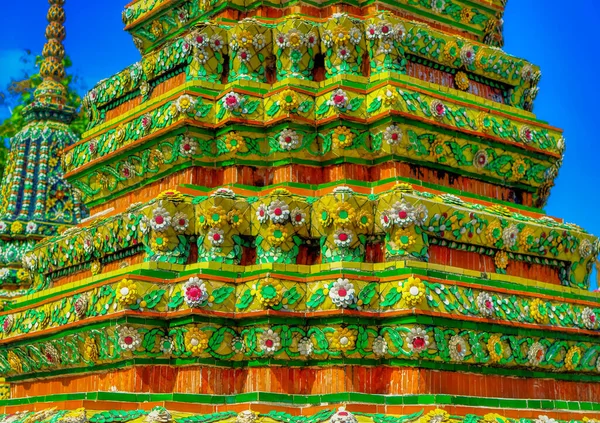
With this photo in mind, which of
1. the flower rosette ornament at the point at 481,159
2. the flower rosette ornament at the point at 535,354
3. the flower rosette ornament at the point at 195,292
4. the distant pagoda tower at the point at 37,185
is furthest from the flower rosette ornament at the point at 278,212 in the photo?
the distant pagoda tower at the point at 37,185

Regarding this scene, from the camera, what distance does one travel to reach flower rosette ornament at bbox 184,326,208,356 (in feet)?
34.9

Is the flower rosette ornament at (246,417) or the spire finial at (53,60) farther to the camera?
the spire finial at (53,60)

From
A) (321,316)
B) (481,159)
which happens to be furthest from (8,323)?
(481,159)

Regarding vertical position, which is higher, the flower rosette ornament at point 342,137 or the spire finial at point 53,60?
the spire finial at point 53,60

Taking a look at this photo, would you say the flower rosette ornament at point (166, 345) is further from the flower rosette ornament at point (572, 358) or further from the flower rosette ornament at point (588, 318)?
the flower rosette ornament at point (588, 318)

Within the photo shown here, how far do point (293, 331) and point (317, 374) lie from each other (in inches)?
21.5

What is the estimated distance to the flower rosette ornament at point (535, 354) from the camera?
11.4 metres

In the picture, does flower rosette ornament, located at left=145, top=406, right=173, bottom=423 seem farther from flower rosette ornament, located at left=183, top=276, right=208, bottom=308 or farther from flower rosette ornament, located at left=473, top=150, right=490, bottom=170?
flower rosette ornament, located at left=473, top=150, right=490, bottom=170

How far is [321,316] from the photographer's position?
10.7 meters

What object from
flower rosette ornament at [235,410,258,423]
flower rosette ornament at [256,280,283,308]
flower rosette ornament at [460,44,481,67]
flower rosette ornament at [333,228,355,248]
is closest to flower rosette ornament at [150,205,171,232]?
flower rosette ornament at [256,280,283,308]

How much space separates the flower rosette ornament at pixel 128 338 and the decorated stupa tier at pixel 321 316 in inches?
0.7

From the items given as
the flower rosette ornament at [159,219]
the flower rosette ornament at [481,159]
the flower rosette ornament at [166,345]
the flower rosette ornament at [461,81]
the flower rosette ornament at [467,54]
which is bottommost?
the flower rosette ornament at [166,345]

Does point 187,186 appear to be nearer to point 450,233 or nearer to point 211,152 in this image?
point 211,152

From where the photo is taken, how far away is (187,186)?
12078 mm
